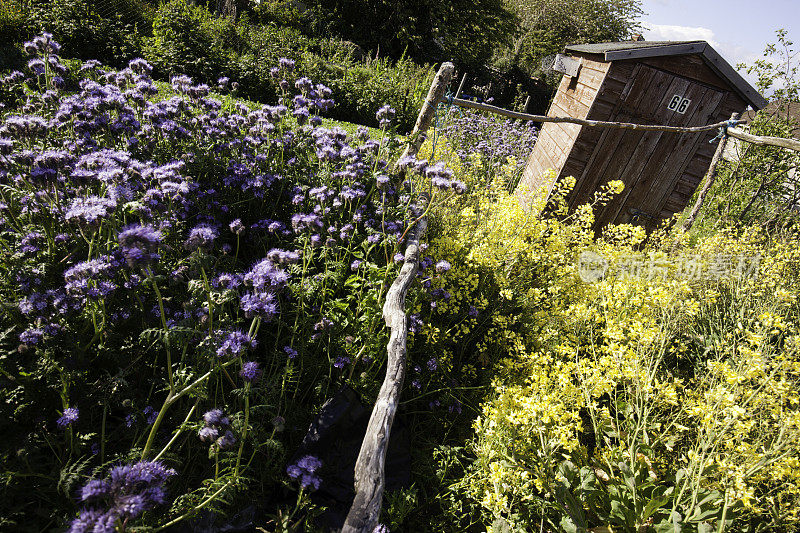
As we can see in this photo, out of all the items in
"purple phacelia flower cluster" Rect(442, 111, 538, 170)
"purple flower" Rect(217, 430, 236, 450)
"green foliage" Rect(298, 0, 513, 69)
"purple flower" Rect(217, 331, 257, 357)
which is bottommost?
"purple flower" Rect(217, 430, 236, 450)

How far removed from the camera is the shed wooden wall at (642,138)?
5.79m

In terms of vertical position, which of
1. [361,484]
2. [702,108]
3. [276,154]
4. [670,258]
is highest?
[702,108]

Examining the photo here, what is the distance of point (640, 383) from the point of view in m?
2.99

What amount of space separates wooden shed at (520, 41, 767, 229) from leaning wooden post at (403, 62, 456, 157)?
226cm

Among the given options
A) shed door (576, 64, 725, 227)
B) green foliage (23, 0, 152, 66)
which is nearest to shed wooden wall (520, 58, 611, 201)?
shed door (576, 64, 725, 227)

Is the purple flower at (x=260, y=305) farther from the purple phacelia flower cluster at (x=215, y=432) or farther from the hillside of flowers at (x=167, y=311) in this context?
the purple phacelia flower cluster at (x=215, y=432)

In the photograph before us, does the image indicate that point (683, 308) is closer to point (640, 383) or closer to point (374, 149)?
point (640, 383)

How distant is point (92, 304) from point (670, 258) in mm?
5859

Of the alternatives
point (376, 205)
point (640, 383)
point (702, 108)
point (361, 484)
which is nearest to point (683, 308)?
point (640, 383)

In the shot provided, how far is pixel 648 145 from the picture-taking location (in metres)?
6.18

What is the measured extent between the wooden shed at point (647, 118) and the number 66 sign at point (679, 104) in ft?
0.04

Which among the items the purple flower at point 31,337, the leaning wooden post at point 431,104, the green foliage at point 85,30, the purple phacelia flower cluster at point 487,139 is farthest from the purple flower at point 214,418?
the green foliage at point 85,30

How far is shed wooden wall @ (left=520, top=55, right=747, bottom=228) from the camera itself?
5789mm

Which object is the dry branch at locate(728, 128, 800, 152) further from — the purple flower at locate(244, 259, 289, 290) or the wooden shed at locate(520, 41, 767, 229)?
the purple flower at locate(244, 259, 289, 290)
